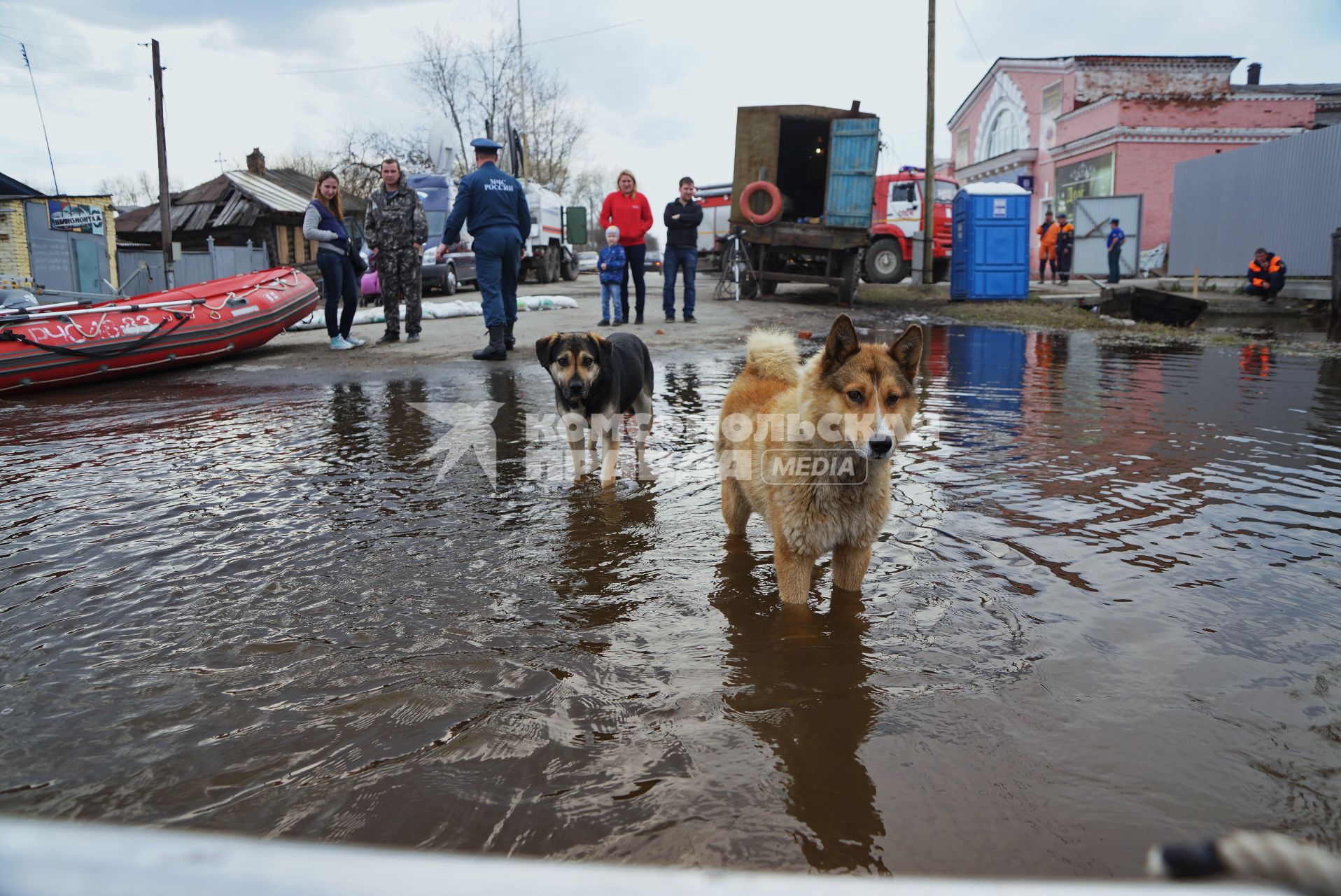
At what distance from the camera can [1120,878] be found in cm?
212

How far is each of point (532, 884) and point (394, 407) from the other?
8311 mm

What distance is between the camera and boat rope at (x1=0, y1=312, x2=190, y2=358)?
919 centimetres

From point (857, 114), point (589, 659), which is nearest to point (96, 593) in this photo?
point (589, 659)

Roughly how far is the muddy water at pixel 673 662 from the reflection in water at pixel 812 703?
0.01m

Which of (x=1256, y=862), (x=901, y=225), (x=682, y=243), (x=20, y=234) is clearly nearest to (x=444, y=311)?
(x=682, y=243)

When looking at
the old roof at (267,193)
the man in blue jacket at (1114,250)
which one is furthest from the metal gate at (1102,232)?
the old roof at (267,193)

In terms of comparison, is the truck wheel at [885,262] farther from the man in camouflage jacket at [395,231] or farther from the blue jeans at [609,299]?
the man in camouflage jacket at [395,231]

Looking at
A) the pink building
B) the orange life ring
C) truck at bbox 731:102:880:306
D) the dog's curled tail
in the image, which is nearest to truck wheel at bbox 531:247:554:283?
truck at bbox 731:102:880:306

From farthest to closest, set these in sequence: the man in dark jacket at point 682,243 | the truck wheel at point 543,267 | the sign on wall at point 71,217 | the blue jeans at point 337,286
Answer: the truck wheel at point 543,267
the sign on wall at point 71,217
the man in dark jacket at point 682,243
the blue jeans at point 337,286

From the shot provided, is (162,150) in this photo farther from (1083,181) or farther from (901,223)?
(1083,181)

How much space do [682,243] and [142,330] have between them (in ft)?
27.9

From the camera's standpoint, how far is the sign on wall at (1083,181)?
29.9m

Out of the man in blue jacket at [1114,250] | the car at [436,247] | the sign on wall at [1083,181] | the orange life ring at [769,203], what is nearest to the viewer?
the orange life ring at [769,203]

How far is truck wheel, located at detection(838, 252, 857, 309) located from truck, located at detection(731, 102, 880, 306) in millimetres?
16
